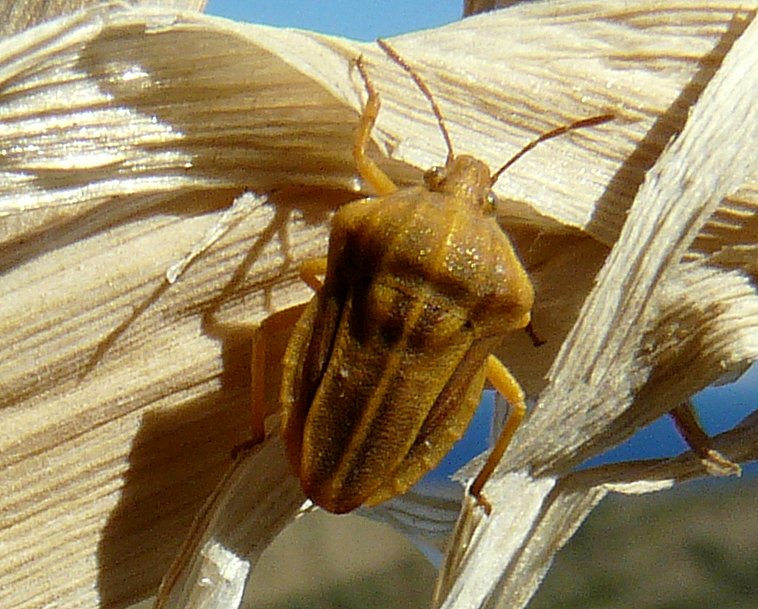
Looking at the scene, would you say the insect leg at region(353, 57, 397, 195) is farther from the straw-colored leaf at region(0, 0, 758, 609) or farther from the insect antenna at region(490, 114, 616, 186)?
the insect antenna at region(490, 114, 616, 186)

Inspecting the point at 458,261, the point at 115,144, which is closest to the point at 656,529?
the point at 458,261

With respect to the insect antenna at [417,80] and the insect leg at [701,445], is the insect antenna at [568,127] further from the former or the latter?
the insect leg at [701,445]

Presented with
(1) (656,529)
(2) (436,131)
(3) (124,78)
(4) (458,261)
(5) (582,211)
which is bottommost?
(1) (656,529)

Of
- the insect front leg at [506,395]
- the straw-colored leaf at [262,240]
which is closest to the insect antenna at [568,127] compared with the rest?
the straw-colored leaf at [262,240]

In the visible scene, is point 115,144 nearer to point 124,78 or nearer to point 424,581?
point 124,78

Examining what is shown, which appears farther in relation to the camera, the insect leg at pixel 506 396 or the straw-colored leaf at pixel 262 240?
the insect leg at pixel 506 396

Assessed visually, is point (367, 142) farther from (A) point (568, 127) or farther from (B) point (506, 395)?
(B) point (506, 395)

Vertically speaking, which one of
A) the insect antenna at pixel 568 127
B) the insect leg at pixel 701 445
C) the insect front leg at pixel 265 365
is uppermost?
the insect antenna at pixel 568 127
